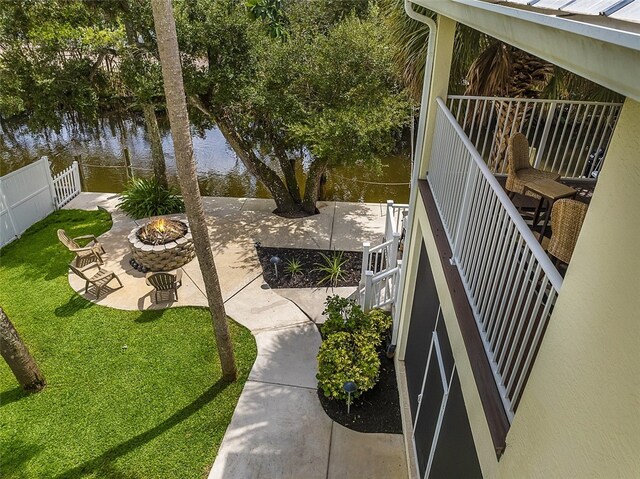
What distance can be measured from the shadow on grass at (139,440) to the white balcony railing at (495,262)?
4.57 metres

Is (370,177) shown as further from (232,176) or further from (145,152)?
(145,152)

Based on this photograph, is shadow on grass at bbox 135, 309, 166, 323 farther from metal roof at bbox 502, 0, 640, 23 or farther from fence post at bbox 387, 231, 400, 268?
metal roof at bbox 502, 0, 640, 23

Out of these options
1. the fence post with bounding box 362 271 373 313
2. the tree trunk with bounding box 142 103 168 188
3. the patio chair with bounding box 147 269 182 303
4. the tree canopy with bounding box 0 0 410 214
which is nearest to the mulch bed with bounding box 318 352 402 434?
the fence post with bounding box 362 271 373 313

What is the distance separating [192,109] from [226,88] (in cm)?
263

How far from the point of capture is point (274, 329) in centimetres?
829

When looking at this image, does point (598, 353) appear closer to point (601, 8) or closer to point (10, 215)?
point (601, 8)

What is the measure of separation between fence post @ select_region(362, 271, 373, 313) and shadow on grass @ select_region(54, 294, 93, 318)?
5460 millimetres

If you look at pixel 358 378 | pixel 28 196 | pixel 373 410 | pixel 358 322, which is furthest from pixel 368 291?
pixel 28 196

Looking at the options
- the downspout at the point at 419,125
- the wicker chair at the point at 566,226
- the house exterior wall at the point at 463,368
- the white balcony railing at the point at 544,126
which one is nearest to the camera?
the house exterior wall at the point at 463,368

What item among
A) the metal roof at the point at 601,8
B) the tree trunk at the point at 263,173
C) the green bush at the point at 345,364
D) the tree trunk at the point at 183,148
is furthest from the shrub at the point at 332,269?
the metal roof at the point at 601,8

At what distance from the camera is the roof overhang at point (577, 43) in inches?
52.4

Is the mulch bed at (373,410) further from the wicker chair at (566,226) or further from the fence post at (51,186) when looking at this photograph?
the fence post at (51,186)

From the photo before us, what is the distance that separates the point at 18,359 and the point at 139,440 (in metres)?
2.25

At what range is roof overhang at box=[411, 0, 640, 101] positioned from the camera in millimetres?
1330
